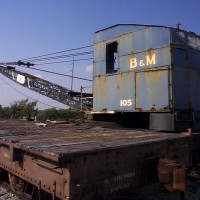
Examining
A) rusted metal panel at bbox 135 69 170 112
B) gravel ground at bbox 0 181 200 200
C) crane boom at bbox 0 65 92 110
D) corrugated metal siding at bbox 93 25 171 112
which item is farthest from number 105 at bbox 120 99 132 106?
crane boom at bbox 0 65 92 110

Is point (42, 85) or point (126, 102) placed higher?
point (42, 85)

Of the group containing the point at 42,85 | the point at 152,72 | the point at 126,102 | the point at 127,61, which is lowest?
the point at 126,102

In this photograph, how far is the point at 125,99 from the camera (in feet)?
26.8

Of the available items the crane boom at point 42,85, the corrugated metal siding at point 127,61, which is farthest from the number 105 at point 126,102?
the crane boom at point 42,85

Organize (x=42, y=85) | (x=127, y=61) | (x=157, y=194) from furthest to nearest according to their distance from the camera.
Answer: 1. (x=42, y=85)
2. (x=127, y=61)
3. (x=157, y=194)

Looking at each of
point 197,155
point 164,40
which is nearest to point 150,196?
point 197,155

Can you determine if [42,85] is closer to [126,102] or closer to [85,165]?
[126,102]

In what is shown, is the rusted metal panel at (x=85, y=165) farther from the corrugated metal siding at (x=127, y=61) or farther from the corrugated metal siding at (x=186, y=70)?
the corrugated metal siding at (x=127, y=61)

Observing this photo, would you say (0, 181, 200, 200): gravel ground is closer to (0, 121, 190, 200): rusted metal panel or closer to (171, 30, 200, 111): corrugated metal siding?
(0, 121, 190, 200): rusted metal panel

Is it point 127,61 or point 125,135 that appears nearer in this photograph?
point 125,135

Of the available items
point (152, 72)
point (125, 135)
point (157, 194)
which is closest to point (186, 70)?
point (152, 72)

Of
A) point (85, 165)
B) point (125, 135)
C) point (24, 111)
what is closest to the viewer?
point (85, 165)

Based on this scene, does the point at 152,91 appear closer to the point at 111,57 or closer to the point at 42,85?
the point at 111,57

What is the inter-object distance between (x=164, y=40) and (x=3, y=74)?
2068 cm
